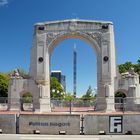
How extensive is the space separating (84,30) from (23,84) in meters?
8.96

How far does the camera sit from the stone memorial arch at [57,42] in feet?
121

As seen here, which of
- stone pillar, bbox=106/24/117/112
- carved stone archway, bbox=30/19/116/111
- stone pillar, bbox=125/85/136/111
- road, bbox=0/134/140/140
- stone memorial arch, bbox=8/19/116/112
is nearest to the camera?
road, bbox=0/134/140/140

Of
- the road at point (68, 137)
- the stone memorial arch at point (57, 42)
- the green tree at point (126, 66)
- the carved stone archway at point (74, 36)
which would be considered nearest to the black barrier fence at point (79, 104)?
the stone memorial arch at point (57, 42)

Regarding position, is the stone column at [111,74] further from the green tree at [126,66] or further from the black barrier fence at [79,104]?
the green tree at [126,66]

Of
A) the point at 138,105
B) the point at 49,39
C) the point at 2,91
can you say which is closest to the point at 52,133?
the point at 138,105

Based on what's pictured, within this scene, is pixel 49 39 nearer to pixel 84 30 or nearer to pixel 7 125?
pixel 84 30

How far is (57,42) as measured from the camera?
38.4 meters

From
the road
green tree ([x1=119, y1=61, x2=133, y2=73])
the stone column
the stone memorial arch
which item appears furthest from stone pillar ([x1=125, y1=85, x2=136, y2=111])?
green tree ([x1=119, y1=61, x2=133, y2=73])

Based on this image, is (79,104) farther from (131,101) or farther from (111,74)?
(131,101)

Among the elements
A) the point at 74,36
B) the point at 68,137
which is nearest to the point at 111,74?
the point at 74,36

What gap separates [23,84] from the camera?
37219 millimetres

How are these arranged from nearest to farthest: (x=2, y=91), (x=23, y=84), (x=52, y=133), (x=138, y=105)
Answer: (x=52, y=133)
(x=138, y=105)
(x=23, y=84)
(x=2, y=91)

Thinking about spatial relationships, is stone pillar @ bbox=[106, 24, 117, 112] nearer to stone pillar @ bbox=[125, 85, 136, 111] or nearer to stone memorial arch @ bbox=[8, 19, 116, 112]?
stone memorial arch @ bbox=[8, 19, 116, 112]

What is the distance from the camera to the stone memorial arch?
121 feet
